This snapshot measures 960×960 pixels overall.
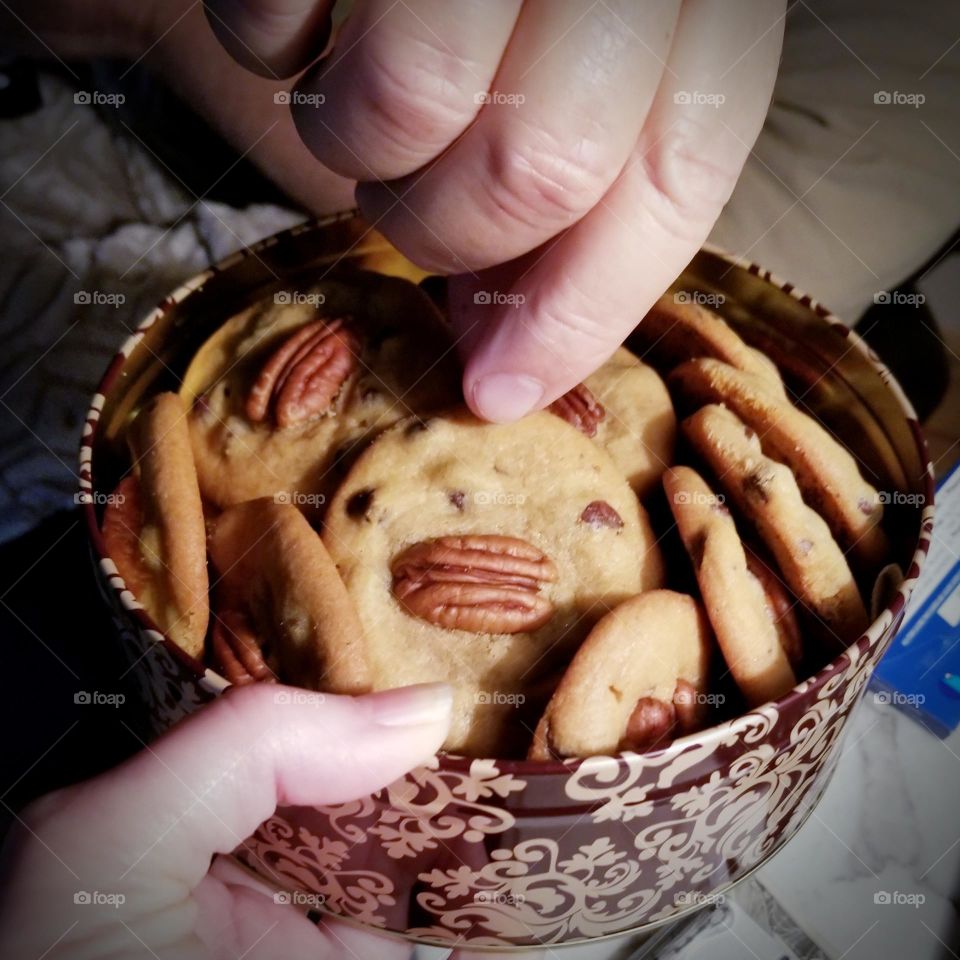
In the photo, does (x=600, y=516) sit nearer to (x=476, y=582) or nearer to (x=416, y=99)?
(x=476, y=582)

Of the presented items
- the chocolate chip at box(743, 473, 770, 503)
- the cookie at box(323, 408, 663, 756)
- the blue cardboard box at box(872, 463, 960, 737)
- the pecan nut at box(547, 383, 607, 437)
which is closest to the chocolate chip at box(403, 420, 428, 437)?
the cookie at box(323, 408, 663, 756)

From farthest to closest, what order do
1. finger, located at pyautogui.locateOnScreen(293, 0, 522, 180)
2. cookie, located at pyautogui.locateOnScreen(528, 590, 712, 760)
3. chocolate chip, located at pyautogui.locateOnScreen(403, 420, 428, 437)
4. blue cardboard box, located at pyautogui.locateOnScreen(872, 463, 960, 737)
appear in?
blue cardboard box, located at pyautogui.locateOnScreen(872, 463, 960, 737) < chocolate chip, located at pyautogui.locateOnScreen(403, 420, 428, 437) < cookie, located at pyautogui.locateOnScreen(528, 590, 712, 760) < finger, located at pyautogui.locateOnScreen(293, 0, 522, 180)

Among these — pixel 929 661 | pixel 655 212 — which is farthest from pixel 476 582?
pixel 929 661

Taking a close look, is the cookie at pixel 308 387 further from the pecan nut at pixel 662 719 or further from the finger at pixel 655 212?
the pecan nut at pixel 662 719

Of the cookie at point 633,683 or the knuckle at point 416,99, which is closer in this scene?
the knuckle at point 416,99

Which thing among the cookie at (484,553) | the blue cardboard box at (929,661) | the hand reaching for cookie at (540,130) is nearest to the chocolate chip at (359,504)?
the cookie at (484,553)

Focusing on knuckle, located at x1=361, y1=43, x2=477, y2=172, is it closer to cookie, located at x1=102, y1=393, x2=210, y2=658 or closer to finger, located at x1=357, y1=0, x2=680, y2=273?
finger, located at x1=357, y1=0, x2=680, y2=273
